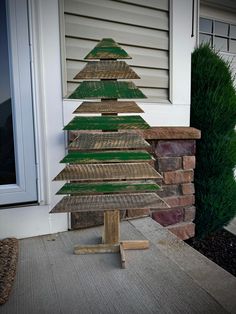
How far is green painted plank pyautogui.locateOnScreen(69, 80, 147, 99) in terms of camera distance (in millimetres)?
1249

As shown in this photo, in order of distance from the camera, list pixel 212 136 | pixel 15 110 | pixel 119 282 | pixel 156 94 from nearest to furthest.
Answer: pixel 119 282 < pixel 15 110 < pixel 156 94 < pixel 212 136

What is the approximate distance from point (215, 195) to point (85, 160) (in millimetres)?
1491

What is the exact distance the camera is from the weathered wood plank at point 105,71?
1259mm

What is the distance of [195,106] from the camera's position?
7.49 ft

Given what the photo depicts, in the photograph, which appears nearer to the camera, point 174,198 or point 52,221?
point 52,221

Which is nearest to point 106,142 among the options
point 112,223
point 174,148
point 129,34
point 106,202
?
point 106,202

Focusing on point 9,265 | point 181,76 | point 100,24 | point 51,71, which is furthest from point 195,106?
point 9,265

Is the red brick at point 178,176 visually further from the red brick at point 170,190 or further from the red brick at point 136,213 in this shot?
the red brick at point 136,213

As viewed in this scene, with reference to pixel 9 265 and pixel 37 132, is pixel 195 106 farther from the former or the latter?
pixel 9 265

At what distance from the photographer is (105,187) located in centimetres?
130

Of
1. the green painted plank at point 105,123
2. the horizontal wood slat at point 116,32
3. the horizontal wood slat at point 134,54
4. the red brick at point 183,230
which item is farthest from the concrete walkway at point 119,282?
the horizontal wood slat at point 116,32

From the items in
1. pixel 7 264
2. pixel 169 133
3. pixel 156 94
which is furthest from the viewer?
pixel 156 94

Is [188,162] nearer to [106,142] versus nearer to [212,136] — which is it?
[212,136]

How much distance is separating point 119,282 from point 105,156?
58 centimetres
